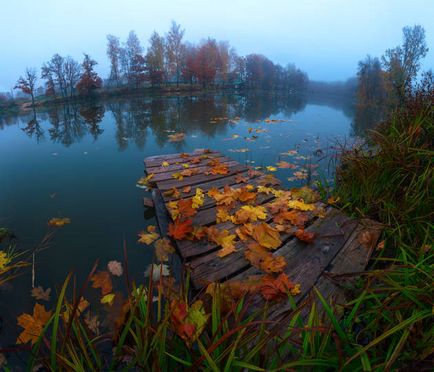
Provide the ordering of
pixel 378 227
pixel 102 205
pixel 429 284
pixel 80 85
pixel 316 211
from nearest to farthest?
pixel 429 284
pixel 378 227
pixel 316 211
pixel 102 205
pixel 80 85

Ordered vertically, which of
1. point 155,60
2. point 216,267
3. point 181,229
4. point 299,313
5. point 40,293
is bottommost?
point 40,293

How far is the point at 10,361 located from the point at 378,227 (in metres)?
3.24

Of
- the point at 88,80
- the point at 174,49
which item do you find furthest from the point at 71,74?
the point at 174,49

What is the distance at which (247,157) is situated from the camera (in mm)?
5859

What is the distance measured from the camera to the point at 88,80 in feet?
91.2

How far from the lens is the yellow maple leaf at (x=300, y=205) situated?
277cm

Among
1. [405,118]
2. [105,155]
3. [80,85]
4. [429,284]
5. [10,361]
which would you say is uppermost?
[80,85]

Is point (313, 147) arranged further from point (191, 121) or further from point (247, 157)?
point (191, 121)

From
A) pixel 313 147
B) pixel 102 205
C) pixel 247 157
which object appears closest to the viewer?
pixel 102 205

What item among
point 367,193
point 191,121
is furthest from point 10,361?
A: point 191,121

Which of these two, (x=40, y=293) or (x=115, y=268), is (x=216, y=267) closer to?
Result: (x=115, y=268)

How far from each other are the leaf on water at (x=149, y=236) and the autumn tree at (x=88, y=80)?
31.0 m

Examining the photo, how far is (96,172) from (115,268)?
320 centimetres

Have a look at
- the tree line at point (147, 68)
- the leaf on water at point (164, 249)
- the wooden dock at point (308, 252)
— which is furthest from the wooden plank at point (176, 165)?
the tree line at point (147, 68)
